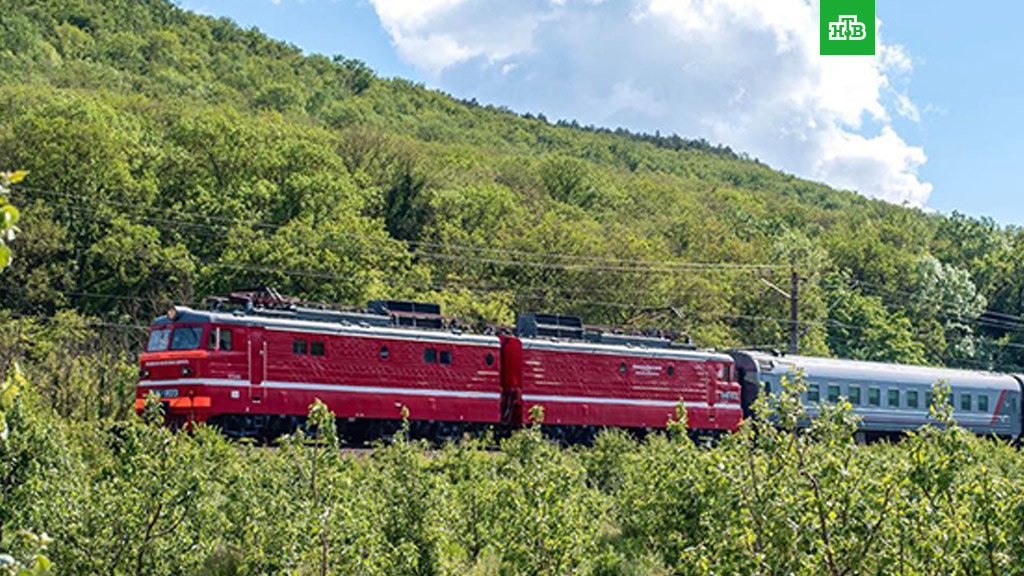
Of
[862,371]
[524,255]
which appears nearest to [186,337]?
[862,371]

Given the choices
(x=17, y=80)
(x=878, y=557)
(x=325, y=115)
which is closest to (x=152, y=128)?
(x=17, y=80)

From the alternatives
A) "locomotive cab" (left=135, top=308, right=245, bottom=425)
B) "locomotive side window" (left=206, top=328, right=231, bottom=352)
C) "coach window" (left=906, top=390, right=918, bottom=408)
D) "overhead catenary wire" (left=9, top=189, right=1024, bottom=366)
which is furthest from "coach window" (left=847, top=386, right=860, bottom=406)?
"locomotive side window" (left=206, top=328, right=231, bottom=352)

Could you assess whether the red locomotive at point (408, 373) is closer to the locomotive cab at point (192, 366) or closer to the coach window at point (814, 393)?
the locomotive cab at point (192, 366)

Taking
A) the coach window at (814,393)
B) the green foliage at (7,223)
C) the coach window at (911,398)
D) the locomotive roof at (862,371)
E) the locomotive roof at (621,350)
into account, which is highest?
the green foliage at (7,223)

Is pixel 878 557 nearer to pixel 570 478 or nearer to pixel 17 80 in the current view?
pixel 570 478

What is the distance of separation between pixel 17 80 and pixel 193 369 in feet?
204

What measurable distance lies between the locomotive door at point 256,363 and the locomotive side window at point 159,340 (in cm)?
245

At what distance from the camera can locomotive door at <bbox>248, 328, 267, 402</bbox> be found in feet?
105

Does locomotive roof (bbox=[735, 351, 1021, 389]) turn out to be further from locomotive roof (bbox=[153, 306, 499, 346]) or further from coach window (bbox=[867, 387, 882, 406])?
locomotive roof (bbox=[153, 306, 499, 346])

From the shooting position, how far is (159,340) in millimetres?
32938

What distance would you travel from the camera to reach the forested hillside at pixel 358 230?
60.8 meters

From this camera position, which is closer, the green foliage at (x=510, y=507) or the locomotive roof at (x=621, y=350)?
the green foliage at (x=510, y=507)

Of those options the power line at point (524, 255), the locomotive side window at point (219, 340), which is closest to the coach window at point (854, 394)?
the power line at point (524, 255)

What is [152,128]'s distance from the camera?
7731cm
